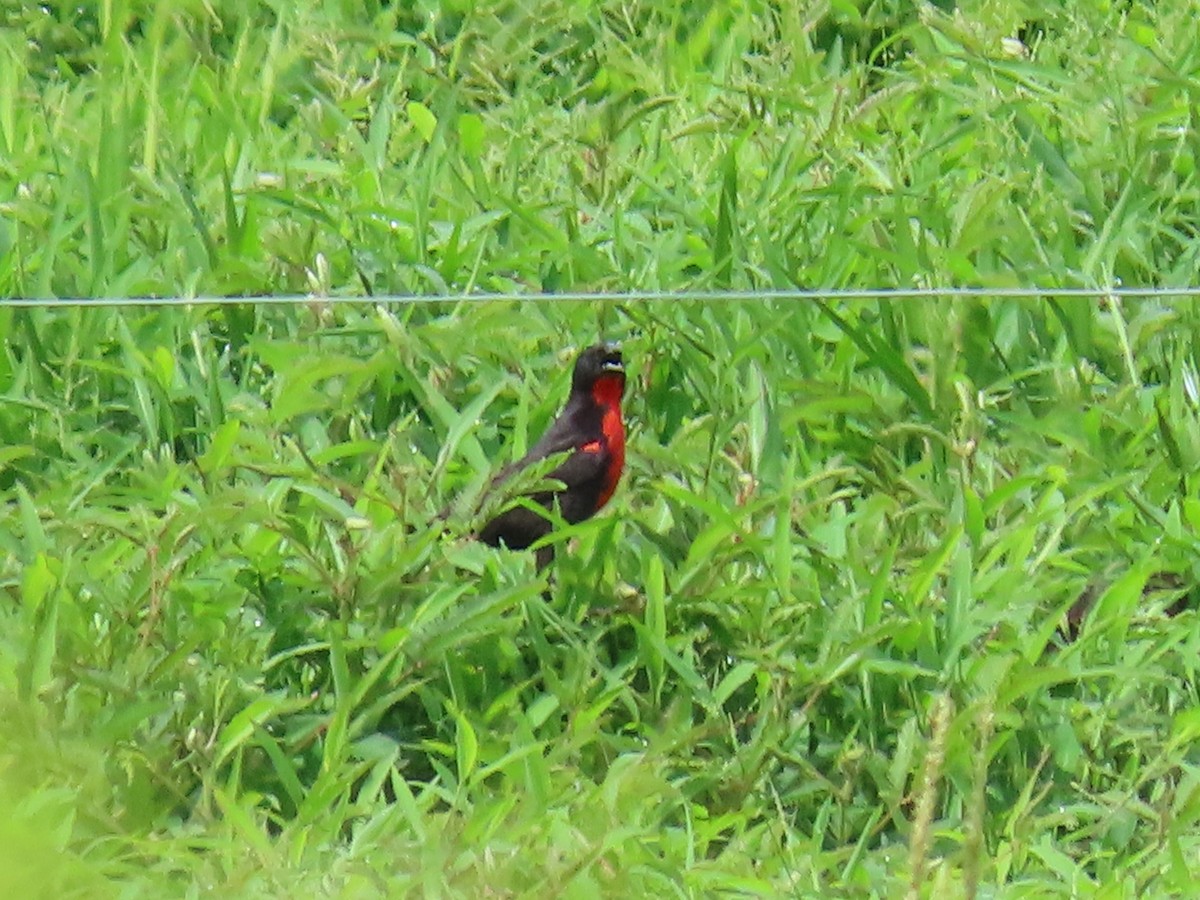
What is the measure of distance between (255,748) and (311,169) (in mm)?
2264

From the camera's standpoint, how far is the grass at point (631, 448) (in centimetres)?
395

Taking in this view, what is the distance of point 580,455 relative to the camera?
474 cm

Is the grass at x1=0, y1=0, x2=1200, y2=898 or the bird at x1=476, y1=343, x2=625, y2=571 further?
Answer: the bird at x1=476, y1=343, x2=625, y2=571

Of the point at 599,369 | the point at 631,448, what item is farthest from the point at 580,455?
the point at 631,448

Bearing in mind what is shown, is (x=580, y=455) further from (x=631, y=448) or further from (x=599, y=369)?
(x=631, y=448)

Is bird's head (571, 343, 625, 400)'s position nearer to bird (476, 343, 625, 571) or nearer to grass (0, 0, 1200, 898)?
bird (476, 343, 625, 571)

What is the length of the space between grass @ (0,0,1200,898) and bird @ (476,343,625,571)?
0.41 feet

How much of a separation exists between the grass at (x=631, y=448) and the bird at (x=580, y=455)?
0.12 meters

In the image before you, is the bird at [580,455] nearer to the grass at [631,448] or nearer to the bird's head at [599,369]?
the bird's head at [599,369]

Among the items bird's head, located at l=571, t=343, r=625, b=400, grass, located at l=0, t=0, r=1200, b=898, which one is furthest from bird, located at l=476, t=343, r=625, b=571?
grass, located at l=0, t=0, r=1200, b=898

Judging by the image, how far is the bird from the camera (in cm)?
473

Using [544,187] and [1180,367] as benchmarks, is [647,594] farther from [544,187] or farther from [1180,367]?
[544,187]

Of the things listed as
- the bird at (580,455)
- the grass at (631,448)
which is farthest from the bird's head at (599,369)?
the grass at (631,448)

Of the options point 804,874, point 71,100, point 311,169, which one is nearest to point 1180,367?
point 804,874
